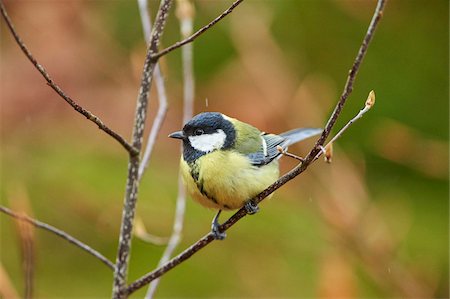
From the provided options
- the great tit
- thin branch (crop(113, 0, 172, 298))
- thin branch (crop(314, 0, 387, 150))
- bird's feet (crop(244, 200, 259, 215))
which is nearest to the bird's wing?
the great tit

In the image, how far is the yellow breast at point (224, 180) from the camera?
4.18 ft

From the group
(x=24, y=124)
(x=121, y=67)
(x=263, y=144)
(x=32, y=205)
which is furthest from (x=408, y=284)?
(x=24, y=124)

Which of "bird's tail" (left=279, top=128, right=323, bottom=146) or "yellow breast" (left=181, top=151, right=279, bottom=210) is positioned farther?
"bird's tail" (left=279, top=128, right=323, bottom=146)

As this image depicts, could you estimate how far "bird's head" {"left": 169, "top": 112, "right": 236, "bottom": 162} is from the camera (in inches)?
52.9

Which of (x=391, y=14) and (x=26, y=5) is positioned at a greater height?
(x=26, y=5)

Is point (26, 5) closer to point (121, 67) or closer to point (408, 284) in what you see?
point (121, 67)

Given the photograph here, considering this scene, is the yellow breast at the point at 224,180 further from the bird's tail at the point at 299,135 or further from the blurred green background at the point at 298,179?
the blurred green background at the point at 298,179

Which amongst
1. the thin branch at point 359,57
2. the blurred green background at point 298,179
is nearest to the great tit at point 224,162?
the thin branch at point 359,57

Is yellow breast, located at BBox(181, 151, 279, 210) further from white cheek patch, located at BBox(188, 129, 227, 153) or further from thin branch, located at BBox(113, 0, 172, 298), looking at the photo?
thin branch, located at BBox(113, 0, 172, 298)

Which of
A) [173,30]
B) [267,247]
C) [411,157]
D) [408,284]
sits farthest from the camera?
[173,30]

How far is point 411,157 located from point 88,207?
0.97m

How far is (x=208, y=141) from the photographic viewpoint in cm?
137

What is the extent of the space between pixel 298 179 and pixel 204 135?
945mm

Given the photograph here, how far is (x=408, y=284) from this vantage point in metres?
1.80
